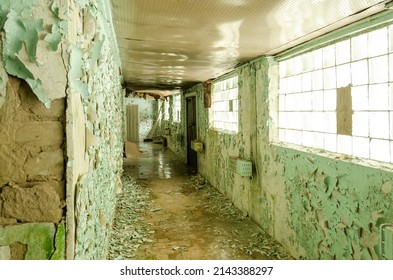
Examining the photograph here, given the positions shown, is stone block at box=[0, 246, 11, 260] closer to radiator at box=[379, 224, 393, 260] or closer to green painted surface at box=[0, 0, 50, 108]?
green painted surface at box=[0, 0, 50, 108]

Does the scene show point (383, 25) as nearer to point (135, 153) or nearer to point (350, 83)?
point (350, 83)

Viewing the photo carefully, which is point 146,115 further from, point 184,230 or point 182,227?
point 184,230

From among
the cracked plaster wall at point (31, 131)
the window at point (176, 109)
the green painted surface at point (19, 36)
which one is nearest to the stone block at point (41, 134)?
→ the cracked plaster wall at point (31, 131)

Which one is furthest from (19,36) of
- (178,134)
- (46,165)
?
(178,134)

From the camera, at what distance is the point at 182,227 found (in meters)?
4.45

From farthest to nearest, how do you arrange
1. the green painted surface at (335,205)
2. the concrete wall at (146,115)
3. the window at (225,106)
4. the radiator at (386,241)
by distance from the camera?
the concrete wall at (146,115)
the window at (225,106)
the green painted surface at (335,205)
the radiator at (386,241)

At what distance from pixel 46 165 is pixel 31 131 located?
0.15 meters

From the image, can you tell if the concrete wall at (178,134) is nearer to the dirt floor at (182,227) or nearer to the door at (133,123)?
the door at (133,123)

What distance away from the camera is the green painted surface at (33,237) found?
3.98ft

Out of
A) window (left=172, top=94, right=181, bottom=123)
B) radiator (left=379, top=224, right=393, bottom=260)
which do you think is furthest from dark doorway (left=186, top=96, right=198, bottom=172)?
radiator (left=379, top=224, right=393, bottom=260)

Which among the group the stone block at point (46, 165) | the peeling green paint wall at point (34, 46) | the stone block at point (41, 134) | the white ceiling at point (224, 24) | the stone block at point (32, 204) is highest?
the white ceiling at point (224, 24)

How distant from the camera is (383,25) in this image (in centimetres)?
228

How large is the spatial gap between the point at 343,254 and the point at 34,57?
2.67 metres
